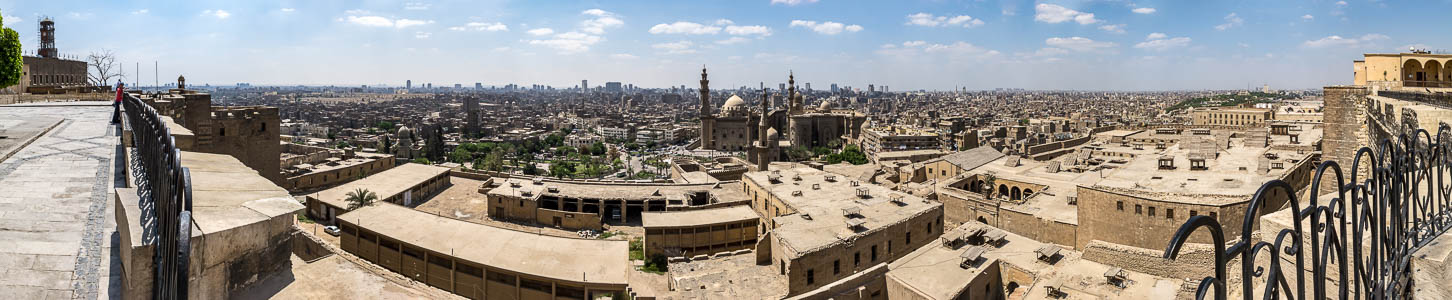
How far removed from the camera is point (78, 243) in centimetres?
209

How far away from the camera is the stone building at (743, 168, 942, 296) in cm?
1066

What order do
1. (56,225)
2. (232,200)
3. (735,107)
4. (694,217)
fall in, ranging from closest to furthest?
(56,225)
(232,200)
(694,217)
(735,107)

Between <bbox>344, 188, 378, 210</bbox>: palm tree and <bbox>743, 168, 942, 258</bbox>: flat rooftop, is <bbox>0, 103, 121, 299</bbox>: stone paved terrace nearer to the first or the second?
<bbox>743, 168, 942, 258</bbox>: flat rooftop

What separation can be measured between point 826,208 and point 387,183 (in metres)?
14.5

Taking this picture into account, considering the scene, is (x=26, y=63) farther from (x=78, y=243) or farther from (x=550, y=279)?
(x=78, y=243)

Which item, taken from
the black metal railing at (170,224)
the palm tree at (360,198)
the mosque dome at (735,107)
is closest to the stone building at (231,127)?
the palm tree at (360,198)

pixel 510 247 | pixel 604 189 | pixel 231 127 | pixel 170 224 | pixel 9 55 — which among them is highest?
pixel 9 55

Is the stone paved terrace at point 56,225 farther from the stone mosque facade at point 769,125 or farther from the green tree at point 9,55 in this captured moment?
the stone mosque facade at point 769,125

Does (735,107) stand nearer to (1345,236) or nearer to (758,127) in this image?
(758,127)

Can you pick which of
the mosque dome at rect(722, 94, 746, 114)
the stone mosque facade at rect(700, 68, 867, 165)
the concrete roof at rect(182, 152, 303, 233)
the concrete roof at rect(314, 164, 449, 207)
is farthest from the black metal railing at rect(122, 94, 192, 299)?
the mosque dome at rect(722, 94, 746, 114)

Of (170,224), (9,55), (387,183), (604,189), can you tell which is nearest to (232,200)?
(170,224)

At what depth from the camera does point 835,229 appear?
11.8 meters

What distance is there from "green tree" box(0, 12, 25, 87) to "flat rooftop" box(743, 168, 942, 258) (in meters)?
12.4

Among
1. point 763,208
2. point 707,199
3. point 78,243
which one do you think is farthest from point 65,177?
point 707,199
